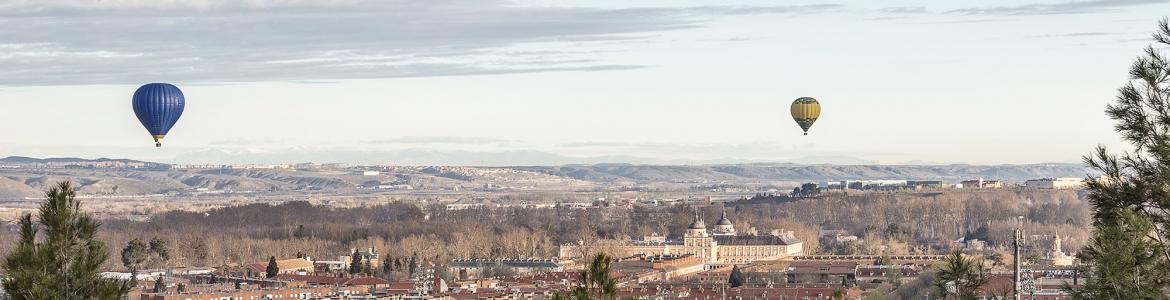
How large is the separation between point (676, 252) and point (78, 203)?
109038 mm

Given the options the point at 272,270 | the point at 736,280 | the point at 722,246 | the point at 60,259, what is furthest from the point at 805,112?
the point at 60,259

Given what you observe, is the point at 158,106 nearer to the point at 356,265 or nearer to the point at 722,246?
the point at 356,265

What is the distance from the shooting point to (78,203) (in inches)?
987

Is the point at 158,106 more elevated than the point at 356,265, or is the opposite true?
the point at 158,106

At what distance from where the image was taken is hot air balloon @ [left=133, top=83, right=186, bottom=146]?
6919 cm

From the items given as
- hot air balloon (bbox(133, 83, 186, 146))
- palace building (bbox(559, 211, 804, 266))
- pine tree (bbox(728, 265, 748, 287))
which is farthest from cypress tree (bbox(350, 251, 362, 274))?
hot air balloon (bbox(133, 83, 186, 146))

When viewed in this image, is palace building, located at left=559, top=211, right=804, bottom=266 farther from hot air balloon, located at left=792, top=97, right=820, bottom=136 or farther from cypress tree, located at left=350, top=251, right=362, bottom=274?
hot air balloon, located at left=792, top=97, right=820, bottom=136

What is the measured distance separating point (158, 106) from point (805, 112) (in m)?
29.5

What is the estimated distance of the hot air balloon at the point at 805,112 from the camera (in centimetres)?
8825

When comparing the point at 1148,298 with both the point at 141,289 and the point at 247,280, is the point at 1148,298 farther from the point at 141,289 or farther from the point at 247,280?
the point at 247,280

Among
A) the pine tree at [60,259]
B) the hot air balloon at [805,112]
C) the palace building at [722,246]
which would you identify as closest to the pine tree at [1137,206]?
the pine tree at [60,259]

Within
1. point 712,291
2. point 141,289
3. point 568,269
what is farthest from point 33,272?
point 568,269

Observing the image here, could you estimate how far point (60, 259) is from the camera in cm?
2459

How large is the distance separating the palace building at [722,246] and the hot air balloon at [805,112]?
40683mm
